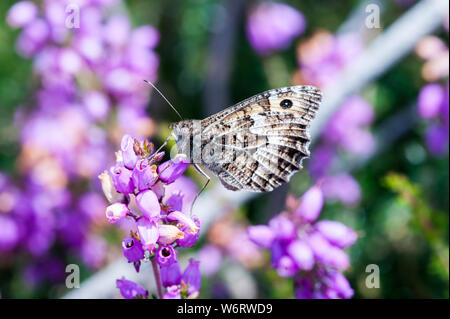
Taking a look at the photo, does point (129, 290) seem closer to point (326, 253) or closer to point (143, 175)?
point (143, 175)

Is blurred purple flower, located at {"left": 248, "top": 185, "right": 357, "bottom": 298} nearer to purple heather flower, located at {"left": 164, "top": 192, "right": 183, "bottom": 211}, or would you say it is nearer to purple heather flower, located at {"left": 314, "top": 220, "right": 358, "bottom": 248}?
purple heather flower, located at {"left": 314, "top": 220, "right": 358, "bottom": 248}

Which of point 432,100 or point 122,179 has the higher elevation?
point 432,100

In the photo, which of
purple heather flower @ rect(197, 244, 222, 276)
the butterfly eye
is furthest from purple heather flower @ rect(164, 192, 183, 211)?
purple heather flower @ rect(197, 244, 222, 276)

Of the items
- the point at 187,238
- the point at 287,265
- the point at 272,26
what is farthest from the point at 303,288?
the point at 272,26
